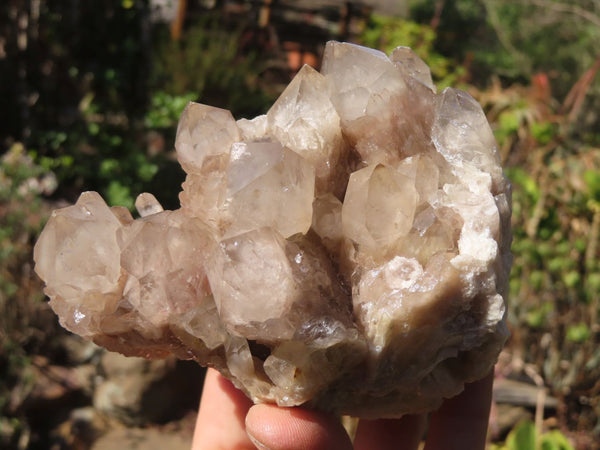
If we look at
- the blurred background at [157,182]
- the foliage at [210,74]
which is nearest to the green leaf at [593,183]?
the blurred background at [157,182]

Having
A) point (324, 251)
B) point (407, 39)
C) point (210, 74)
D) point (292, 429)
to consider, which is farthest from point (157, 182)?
point (407, 39)

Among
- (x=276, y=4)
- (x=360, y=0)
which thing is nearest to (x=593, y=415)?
(x=276, y=4)

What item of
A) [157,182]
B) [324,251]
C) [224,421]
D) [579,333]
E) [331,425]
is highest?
[324,251]

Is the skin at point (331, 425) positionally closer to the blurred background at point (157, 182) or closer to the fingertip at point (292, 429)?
the fingertip at point (292, 429)

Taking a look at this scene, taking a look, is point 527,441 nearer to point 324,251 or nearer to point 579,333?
point 579,333

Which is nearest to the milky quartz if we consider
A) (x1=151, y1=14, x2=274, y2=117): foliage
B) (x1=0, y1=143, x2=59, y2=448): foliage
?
(x1=0, y1=143, x2=59, y2=448): foliage

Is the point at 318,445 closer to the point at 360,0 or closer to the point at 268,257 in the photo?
the point at 268,257
